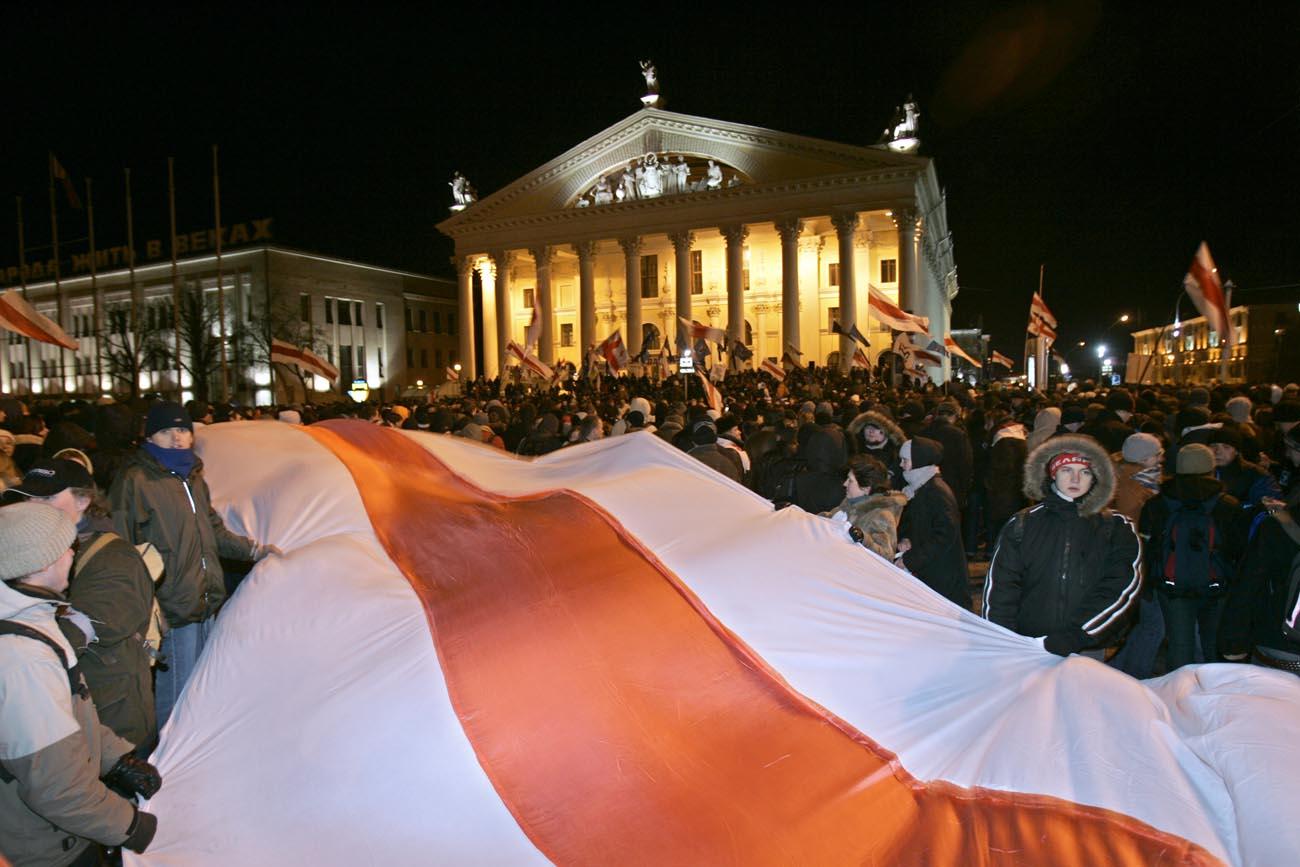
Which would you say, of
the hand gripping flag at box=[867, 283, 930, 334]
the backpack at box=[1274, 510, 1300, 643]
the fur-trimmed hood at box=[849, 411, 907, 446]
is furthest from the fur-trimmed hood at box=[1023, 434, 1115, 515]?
the hand gripping flag at box=[867, 283, 930, 334]

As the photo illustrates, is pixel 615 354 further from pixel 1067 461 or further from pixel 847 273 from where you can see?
pixel 847 273

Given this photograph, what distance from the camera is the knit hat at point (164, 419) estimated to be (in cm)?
474

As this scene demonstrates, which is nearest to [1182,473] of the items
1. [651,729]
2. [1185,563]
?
[1185,563]

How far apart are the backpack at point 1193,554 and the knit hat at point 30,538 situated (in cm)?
596

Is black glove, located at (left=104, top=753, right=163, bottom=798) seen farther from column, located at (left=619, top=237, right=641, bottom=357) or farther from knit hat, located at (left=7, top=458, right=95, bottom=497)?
column, located at (left=619, top=237, right=641, bottom=357)

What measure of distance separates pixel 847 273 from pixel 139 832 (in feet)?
134


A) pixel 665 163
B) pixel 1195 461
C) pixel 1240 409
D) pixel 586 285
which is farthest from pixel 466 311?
pixel 1195 461

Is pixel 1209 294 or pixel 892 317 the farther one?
pixel 892 317

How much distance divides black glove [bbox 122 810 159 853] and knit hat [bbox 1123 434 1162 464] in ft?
22.4

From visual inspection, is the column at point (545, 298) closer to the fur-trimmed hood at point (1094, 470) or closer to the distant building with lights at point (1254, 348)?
the distant building with lights at point (1254, 348)

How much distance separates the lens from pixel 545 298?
160ft

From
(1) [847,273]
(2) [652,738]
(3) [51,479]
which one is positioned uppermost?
(1) [847,273]

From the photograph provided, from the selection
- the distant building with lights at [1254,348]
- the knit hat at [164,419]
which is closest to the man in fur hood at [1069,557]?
the knit hat at [164,419]

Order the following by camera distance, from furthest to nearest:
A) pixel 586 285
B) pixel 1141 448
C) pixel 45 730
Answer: pixel 586 285
pixel 1141 448
pixel 45 730
